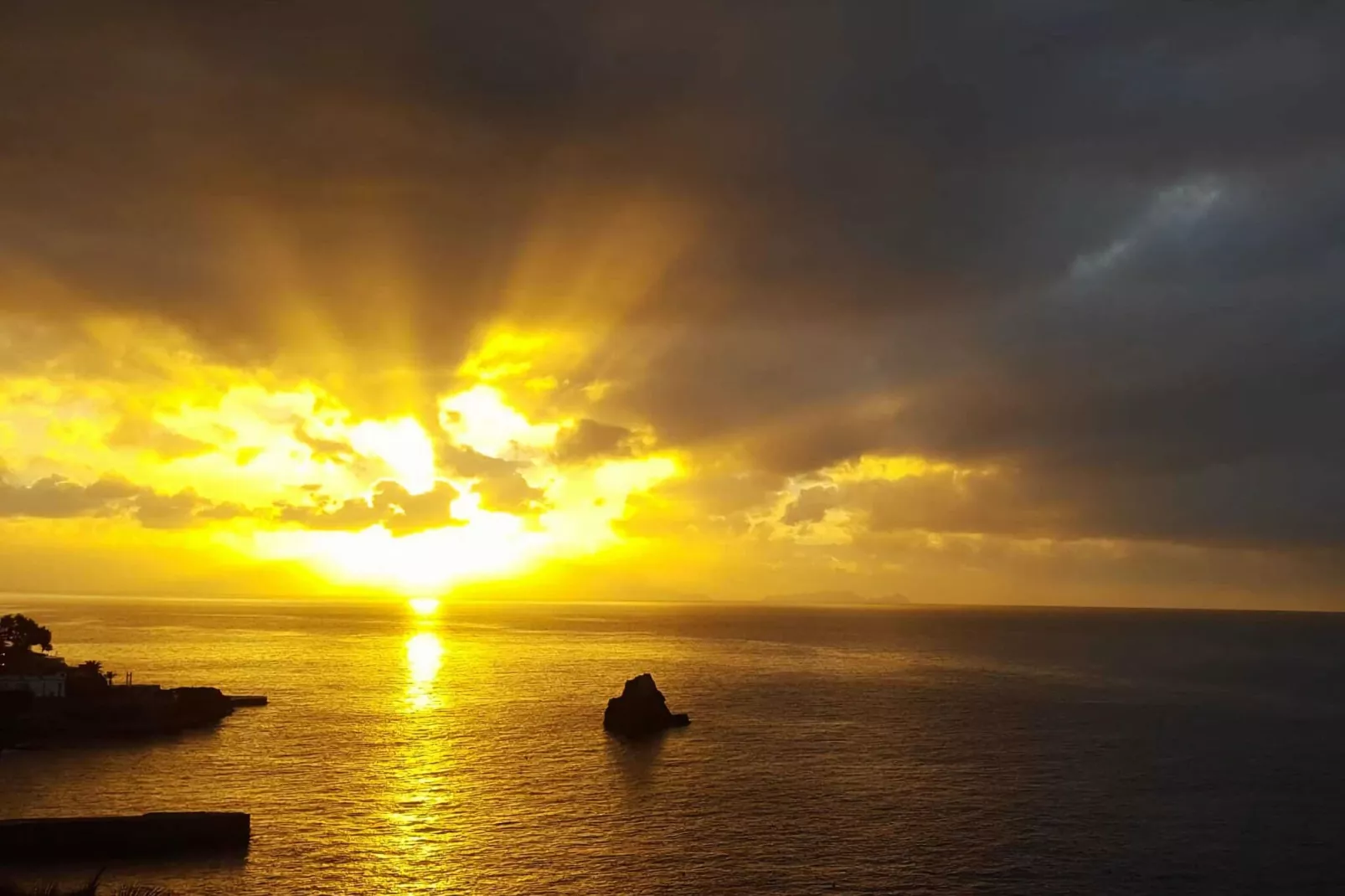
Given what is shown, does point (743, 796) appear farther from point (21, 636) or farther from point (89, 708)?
point (21, 636)

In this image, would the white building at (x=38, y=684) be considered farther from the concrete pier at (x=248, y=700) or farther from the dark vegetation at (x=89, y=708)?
the concrete pier at (x=248, y=700)

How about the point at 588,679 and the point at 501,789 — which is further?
the point at 588,679

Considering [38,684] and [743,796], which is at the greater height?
[38,684]

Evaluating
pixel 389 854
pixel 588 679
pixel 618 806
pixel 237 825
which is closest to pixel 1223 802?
pixel 618 806

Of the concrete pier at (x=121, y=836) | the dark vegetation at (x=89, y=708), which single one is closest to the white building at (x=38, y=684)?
the dark vegetation at (x=89, y=708)

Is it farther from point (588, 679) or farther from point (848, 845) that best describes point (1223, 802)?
point (588, 679)

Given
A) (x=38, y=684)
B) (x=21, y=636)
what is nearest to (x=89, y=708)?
(x=38, y=684)

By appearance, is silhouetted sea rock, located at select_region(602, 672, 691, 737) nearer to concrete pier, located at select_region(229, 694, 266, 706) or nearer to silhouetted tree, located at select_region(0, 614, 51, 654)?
concrete pier, located at select_region(229, 694, 266, 706)
